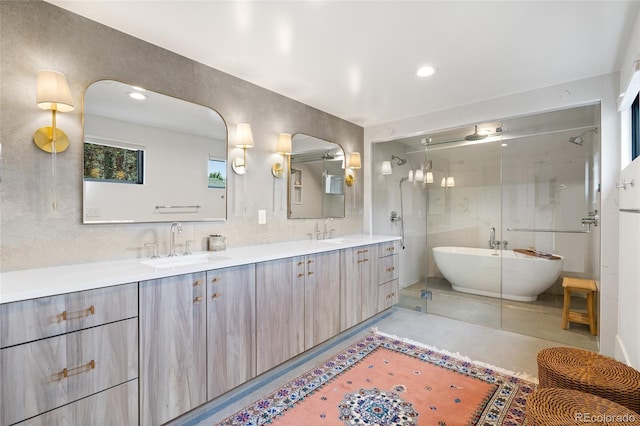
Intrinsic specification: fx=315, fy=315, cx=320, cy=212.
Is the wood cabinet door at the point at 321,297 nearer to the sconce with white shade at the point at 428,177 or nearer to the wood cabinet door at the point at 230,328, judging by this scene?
the wood cabinet door at the point at 230,328


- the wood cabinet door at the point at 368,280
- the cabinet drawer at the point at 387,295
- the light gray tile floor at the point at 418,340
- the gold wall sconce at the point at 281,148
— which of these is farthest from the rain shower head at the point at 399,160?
the light gray tile floor at the point at 418,340

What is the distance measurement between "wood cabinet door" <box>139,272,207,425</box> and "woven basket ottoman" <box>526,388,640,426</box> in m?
1.66

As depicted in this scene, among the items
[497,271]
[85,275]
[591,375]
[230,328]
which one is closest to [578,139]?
[497,271]

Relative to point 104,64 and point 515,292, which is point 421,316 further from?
point 104,64

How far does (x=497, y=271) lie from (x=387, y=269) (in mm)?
1339

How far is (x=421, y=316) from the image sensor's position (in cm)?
373

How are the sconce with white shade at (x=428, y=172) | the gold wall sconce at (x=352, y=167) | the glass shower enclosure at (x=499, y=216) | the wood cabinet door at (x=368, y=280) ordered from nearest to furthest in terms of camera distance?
the glass shower enclosure at (x=499, y=216), the wood cabinet door at (x=368, y=280), the gold wall sconce at (x=352, y=167), the sconce with white shade at (x=428, y=172)

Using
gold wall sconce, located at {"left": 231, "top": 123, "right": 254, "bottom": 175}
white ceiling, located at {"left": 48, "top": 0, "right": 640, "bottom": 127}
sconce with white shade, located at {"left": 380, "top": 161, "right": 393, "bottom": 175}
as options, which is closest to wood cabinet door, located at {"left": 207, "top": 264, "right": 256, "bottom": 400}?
gold wall sconce, located at {"left": 231, "top": 123, "right": 254, "bottom": 175}

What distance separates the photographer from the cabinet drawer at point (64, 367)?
4.04 feet

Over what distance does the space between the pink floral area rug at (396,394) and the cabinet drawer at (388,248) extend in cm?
109

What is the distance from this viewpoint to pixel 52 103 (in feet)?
5.49

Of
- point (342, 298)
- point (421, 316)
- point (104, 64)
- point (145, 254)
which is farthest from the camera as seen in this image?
point (421, 316)

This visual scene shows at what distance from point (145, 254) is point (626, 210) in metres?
3.28

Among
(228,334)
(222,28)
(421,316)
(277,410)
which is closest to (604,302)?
(421,316)
